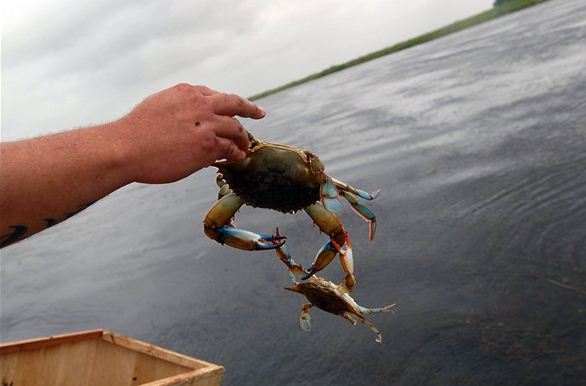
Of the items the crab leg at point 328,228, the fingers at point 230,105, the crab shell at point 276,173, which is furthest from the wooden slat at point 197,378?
the fingers at point 230,105

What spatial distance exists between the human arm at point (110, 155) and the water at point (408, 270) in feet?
19.1

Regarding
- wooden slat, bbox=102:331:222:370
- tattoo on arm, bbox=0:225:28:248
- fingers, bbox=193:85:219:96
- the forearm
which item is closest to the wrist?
the forearm

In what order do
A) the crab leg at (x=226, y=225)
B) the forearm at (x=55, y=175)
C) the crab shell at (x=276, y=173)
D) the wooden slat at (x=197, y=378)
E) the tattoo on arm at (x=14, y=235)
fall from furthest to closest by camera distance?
the wooden slat at (x=197, y=378)
the crab leg at (x=226, y=225)
the crab shell at (x=276, y=173)
the tattoo on arm at (x=14, y=235)
the forearm at (x=55, y=175)

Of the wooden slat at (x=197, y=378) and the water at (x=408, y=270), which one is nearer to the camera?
the wooden slat at (x=197, y=378)

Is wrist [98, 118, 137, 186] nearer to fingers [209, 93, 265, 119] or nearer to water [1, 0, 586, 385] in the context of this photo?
fingers [209, 93, 265, 119]

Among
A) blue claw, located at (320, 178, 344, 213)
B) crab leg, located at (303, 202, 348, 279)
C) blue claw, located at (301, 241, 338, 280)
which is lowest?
blue claw, located at (301, 241, 338, 280)

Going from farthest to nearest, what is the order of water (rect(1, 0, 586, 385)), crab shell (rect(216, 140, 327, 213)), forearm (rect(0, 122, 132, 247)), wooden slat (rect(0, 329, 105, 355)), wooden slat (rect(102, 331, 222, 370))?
water (rect(1, 0, 586, 385))
wooden slat (rect(0, 329, 105, 355))
wooden slat (rect(102, 331, 222, 370))
crab shell (rect(216, 140, 327, 213))
forearm (rect(0, 122, 132, 247))

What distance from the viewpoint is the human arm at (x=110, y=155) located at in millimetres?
2717

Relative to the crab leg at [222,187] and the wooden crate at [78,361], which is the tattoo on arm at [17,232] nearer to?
the crab leg at [222,187]

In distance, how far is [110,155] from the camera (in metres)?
2.84

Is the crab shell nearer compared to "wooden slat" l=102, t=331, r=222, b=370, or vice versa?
the crab shell

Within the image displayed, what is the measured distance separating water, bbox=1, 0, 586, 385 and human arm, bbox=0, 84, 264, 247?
583cm

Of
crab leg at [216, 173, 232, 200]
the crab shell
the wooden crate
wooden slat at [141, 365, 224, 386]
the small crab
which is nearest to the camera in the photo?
→ the crab shell

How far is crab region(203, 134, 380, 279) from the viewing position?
379 cm
